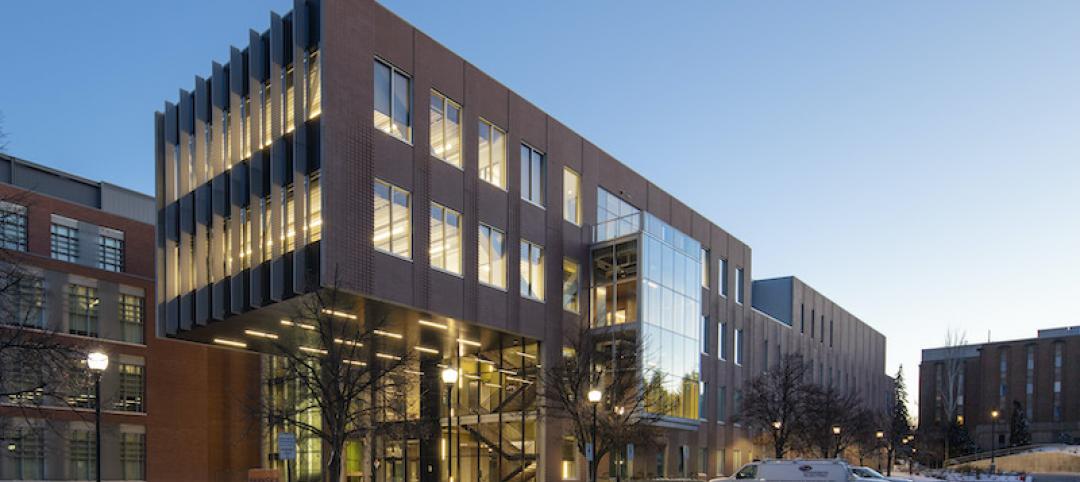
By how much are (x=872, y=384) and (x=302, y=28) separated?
88.8 metres

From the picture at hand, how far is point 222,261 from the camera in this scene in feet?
108

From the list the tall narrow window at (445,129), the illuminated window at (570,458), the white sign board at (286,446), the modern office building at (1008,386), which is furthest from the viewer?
the modern office building at (1008,386)

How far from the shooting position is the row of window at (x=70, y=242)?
37.2 meters

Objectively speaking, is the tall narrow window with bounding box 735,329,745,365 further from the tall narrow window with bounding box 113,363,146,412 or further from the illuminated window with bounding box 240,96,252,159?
the illuminated window with bounding box 240,96,252,159

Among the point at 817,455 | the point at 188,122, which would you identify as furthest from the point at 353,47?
the point at 817,455

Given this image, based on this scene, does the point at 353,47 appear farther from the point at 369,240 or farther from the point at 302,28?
the point at 369,240

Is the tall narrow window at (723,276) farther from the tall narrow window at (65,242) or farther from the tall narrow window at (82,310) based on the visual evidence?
the tall narrow window at (65,242)

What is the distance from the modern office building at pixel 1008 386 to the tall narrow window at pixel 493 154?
334 feet

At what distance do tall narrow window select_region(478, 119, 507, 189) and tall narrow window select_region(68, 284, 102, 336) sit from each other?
19.4m

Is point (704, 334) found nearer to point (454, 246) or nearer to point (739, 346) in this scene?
point (739, 346)

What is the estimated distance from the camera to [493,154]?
1403 inches

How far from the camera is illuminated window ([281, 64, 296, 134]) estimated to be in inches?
1151

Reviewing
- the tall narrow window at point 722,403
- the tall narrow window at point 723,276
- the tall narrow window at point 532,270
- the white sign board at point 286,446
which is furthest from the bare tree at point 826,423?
the white sign board at point 286,446

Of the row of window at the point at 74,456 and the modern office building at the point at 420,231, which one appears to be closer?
the modern office building at the point at 420,231
